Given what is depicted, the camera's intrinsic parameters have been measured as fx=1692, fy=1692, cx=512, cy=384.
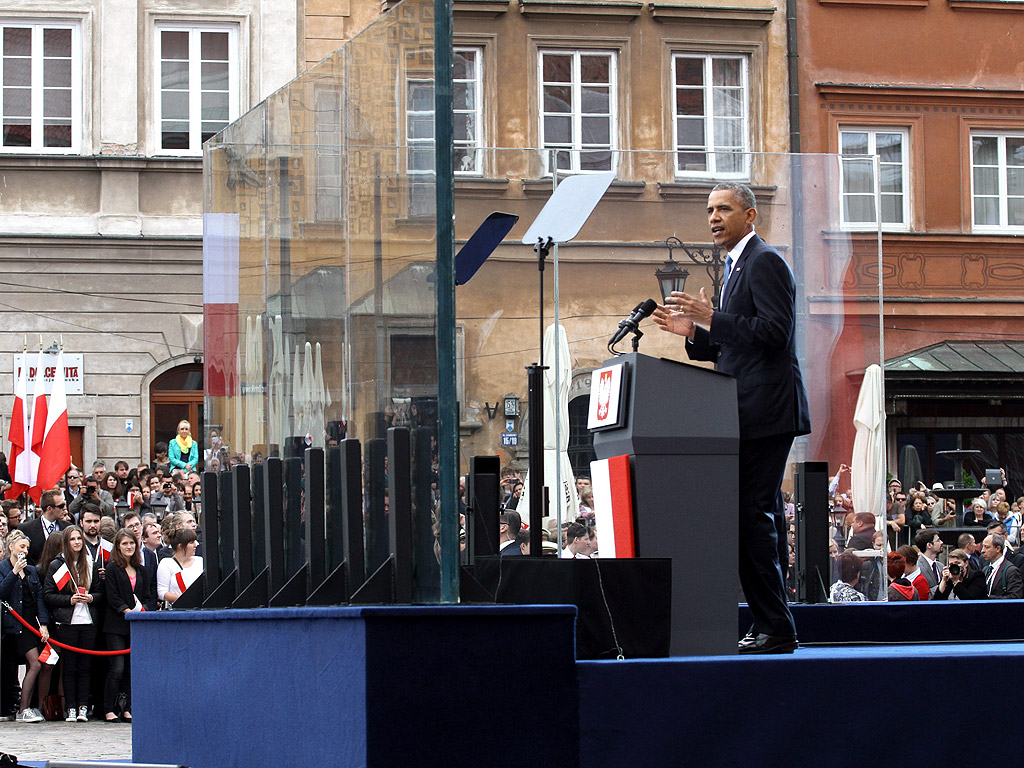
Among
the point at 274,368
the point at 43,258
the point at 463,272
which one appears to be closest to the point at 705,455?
the point at 274,368

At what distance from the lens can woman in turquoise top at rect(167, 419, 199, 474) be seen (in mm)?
22188

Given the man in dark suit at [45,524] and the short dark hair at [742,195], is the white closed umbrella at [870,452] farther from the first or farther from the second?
the man in dark suit at [45,524]

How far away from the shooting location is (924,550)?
15.0 metres

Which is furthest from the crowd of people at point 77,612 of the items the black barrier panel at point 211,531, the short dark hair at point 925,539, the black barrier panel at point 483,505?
the short dark hair at point 925,539

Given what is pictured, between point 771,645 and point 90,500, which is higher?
point 90,500

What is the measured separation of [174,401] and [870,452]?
1494 cm

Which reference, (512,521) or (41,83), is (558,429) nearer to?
(512,521)

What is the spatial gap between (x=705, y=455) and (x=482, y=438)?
24.9 ft

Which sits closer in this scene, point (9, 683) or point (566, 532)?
point (566, 532)

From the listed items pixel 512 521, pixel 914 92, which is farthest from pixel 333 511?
pixel 914 92

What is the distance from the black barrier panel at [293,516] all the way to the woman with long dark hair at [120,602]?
7.50 m

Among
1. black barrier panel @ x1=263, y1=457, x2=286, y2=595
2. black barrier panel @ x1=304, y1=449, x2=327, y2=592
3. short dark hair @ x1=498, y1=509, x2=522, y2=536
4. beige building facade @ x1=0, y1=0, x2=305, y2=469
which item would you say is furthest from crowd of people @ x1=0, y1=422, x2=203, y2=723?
beige building facade @ x1=0, y1=0, x2=305, y2=469

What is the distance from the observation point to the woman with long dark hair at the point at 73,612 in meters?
13.8

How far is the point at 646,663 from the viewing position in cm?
517
